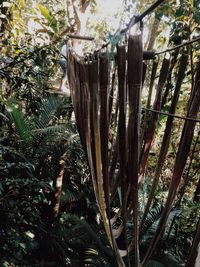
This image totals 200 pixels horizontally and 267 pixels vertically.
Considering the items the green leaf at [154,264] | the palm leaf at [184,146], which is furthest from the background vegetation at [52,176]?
the palm leaf at [184,146]

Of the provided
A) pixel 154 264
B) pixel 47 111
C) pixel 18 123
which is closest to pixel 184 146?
pixel 154 264

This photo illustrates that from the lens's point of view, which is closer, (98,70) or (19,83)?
(98,70)

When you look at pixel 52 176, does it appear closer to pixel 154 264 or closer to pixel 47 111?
pixel 47 111

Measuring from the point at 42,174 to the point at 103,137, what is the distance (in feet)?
9.14

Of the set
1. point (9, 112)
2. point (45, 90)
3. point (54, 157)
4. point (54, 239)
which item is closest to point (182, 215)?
point (54, 239)

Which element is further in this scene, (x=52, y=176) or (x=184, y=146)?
(x=52, y=176)

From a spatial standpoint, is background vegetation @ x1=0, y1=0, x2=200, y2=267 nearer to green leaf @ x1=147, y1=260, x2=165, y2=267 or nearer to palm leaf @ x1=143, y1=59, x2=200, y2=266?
green leaf @ x1=147, y1=260, x2=165, y2=267

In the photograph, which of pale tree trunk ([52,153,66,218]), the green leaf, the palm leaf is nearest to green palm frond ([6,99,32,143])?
pale tree trunk ([52,153,66,218])

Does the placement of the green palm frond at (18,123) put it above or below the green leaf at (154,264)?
above

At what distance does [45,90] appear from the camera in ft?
14.1

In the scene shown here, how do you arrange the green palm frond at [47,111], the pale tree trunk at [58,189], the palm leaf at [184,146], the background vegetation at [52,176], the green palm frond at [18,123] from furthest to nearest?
the green palm frond at [47,111], the pale tree trunk at [58,189], the green palm frond at [18,123], the background vegetation at [52,176], the palm leaf at [184,146]

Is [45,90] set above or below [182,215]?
above

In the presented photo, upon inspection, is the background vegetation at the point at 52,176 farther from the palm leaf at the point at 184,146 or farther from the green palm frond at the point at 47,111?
the palm leaf at the point at 184,146

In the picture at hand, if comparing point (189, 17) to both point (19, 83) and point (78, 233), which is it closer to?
point (19, 83)
